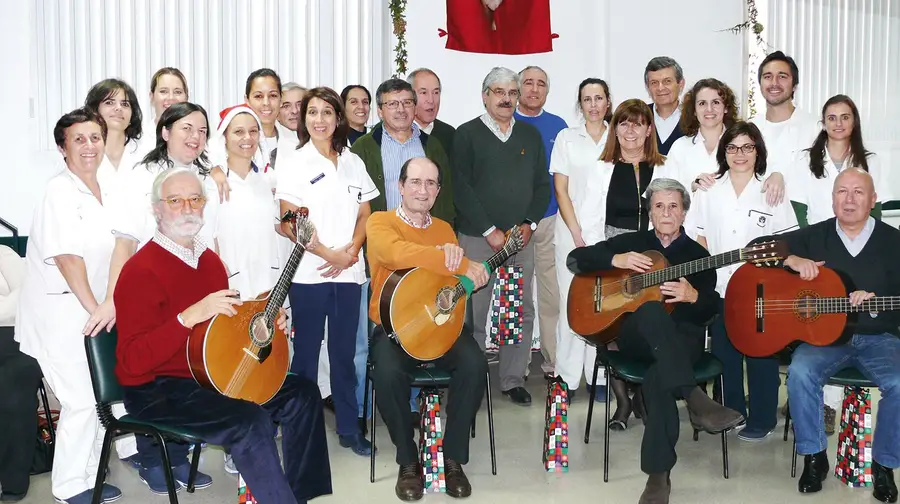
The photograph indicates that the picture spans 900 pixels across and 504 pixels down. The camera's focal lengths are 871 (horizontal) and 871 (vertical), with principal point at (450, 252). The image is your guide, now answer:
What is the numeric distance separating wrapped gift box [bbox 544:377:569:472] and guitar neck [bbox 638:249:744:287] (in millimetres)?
617

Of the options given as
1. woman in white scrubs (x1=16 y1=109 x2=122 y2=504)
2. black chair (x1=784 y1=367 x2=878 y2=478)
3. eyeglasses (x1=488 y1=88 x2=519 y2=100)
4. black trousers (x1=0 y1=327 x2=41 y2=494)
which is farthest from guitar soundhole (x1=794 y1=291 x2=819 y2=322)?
black trousers (x1=0 y1=327 x2=41 y2=494)

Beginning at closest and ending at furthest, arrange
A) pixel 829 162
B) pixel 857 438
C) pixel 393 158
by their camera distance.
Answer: pixel 857 438 → pixel 829 162 → pixel 393 158

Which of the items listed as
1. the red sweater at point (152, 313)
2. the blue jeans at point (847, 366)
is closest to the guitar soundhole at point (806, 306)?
the blue jeans at point (847, 366)

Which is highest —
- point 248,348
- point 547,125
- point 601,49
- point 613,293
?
point 601,49

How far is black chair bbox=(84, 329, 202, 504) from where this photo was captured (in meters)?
3.00

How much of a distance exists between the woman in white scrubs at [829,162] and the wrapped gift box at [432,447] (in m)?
2.11

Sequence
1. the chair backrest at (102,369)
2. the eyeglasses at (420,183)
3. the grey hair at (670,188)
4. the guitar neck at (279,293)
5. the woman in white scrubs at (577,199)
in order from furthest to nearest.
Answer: the woman in white scrubs at (577,199), the grey hair at (670,188), the eyeglasses at (420,183), the guitar neck at (279,293), the chair backrest at (102,369)

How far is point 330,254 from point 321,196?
0.30 metres

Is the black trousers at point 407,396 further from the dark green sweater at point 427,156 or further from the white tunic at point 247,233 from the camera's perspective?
the dark green sweater at point 427,156

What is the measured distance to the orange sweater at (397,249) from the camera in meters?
3.79

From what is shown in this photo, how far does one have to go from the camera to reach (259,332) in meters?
3.17

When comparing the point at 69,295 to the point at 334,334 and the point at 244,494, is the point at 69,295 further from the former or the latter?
the point at 334,334

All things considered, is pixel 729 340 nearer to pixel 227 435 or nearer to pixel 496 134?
pixel 496 134

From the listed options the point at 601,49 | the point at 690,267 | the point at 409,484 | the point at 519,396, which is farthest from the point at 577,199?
the point at 601,49
